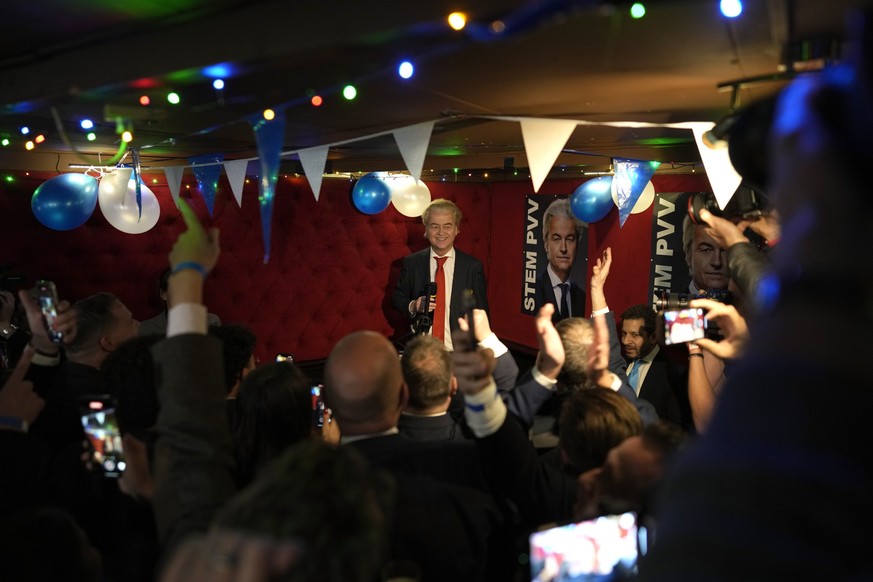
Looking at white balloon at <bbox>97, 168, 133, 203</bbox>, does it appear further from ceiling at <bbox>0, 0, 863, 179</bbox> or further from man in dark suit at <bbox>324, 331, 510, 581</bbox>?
man in dark suit at <bbox>324, 331, 510, 581</bbox>

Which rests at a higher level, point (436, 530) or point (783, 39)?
point (783, 39)

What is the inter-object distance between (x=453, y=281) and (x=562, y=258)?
2.90 feet

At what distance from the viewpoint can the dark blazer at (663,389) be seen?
2.57m

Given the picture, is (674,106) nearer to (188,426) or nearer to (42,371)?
(188,426)

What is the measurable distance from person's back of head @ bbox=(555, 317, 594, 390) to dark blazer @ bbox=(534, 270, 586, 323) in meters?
2.43

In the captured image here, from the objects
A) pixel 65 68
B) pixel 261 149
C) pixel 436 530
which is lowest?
pixel 436 530

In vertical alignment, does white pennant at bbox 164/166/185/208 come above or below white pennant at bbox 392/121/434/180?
above

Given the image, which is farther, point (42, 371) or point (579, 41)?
point (42, 371)

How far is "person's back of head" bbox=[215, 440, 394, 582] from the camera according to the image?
1.99 feet

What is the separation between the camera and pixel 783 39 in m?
1.42

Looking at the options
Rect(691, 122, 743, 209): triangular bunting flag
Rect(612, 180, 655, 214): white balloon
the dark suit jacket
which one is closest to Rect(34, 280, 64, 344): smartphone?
the dark suit jacket

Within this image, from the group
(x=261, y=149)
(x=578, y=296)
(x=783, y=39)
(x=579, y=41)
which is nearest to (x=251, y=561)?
(x=579, y=41)

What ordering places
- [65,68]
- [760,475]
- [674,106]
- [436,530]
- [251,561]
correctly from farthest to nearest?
[674,106] < [65,68] < [436,530] < [251,561] < [760,475]

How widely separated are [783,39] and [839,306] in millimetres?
1314
